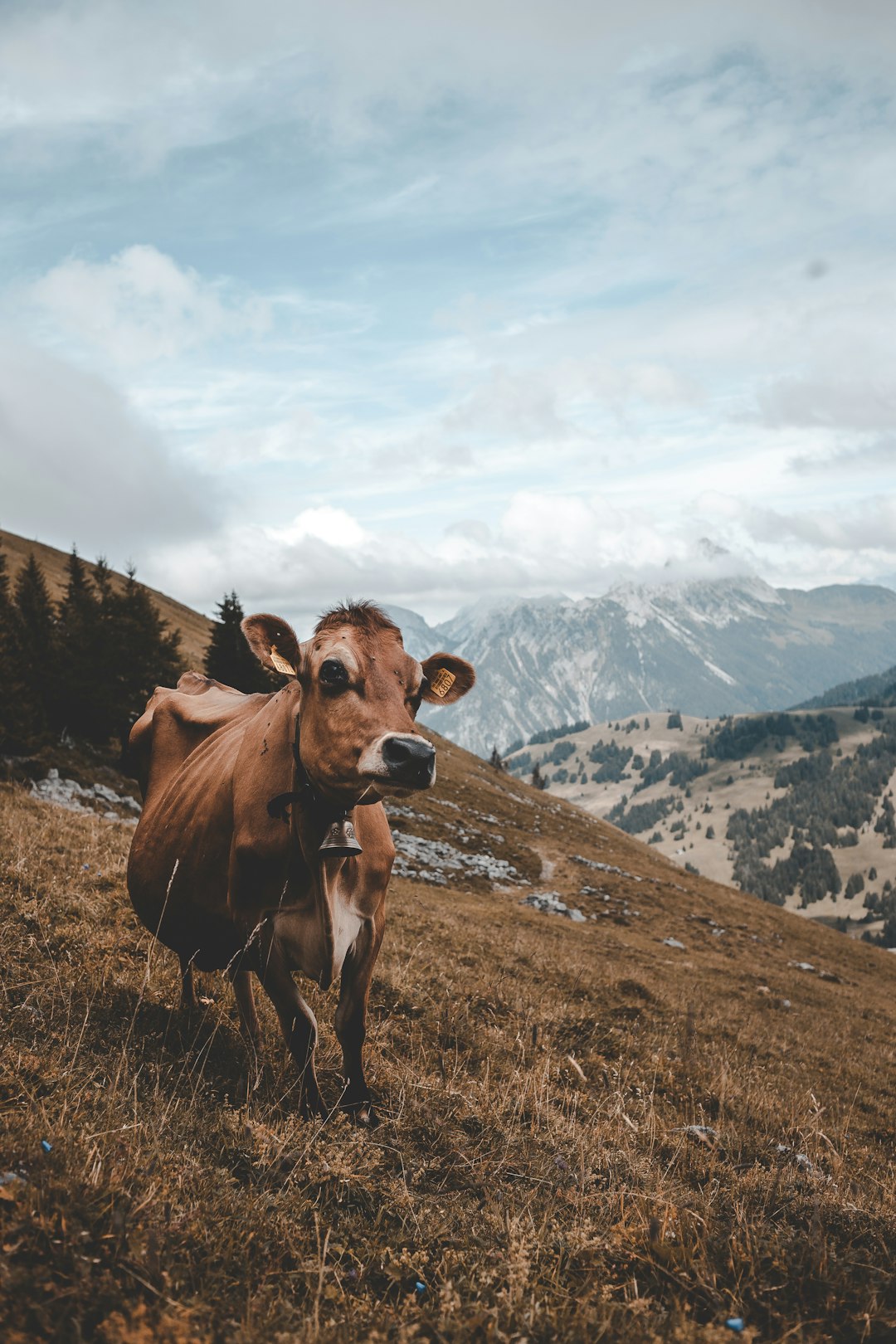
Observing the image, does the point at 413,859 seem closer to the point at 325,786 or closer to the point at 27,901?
the point at 27,901

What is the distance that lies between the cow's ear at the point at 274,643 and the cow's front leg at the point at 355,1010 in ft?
6.81

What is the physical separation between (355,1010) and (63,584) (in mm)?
84251


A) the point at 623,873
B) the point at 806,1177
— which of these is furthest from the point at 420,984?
the point at 623,873

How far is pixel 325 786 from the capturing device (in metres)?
4.68

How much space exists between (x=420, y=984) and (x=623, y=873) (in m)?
44.7

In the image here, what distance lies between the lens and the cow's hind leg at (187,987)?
6.69 meters

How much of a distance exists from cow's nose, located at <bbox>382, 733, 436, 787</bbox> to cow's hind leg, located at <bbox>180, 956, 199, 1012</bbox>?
3.88m

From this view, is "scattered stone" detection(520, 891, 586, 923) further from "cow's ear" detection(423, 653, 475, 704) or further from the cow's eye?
the cow's eye

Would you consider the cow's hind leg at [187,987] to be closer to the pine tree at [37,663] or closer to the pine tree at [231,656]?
the pine tree at [37,663]

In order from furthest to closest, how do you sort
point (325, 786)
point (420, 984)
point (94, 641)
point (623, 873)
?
point (623, 873) < point (94, 641) < point (420, 984) < point (325, 786)

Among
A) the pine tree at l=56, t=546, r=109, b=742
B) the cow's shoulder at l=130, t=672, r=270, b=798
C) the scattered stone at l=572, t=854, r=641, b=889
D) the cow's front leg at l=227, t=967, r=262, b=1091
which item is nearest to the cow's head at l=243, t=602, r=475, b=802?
the cow's shoulder at l=130, t=672, r=270, b=798

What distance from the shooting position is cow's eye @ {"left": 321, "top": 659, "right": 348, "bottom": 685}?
15.4 feet

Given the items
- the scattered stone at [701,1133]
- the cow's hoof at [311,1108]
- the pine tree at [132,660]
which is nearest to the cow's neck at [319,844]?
the cow's hoof at [311,1108]

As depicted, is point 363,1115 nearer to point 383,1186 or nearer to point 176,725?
point 383,1186
